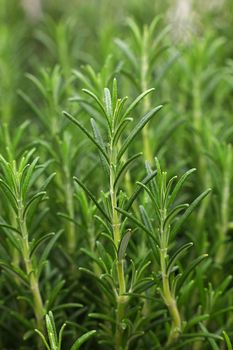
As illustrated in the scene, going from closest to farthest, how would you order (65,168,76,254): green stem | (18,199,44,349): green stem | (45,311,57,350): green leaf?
(45,311,57,350): green leaf → (18,199,44,349): green stem → (65,168,76,254): green stem

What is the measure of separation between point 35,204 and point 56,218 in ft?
0.76

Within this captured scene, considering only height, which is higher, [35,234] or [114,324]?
[35,234]

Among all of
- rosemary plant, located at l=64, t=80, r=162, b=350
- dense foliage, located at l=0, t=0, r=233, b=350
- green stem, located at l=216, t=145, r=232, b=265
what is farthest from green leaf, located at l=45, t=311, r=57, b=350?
green stem, located at l=216, t=145, r=232, b=265

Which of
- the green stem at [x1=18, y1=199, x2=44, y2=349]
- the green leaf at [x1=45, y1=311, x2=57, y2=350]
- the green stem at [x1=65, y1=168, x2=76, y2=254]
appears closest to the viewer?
the green leaf at [x1=45, y1=311, x2=57, y2=350]

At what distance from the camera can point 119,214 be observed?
34.4 inches

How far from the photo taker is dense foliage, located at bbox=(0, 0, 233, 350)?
0.86 metres

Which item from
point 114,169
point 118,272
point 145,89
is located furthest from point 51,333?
point 145,89

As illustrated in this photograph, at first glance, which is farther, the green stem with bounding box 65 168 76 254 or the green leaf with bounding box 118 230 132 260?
the green stem with bounding box 65 168 76 254

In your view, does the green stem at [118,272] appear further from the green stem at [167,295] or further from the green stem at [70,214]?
the green stem at [70,214]

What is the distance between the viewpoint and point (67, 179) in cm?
108

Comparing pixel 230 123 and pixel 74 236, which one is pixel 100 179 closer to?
pixel 74 236

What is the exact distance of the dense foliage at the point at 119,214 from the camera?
0.86 metres

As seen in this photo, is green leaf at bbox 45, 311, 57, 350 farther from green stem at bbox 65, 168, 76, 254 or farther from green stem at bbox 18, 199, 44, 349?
green stem at bbox 65, 168, 76, 254

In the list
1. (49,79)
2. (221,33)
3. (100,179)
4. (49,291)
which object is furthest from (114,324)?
(221,33)
